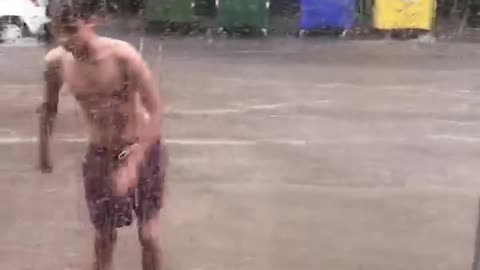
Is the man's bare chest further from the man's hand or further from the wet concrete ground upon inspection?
the wet concrete ground

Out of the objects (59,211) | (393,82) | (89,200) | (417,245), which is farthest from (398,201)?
(393,82)

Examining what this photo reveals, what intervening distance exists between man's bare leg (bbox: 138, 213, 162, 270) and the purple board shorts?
0.03 m

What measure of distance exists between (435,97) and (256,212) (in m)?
3.27

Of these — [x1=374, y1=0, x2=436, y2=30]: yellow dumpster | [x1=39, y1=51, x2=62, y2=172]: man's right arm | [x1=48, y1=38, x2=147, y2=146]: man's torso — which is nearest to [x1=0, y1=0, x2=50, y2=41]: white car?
[x1=374, y1=0, x2=436, y2=30]: yellow dumpster

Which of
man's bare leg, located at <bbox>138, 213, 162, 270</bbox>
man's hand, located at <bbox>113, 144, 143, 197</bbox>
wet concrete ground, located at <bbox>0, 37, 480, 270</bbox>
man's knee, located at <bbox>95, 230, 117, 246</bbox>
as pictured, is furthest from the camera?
wet concrete ground, located at <bbox>0, 37, 480, 270</bbox>

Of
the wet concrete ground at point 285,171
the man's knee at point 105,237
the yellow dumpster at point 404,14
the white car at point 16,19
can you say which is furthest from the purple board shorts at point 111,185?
the yellow dumpster at point 404,14

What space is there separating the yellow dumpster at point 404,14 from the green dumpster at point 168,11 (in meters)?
2.28

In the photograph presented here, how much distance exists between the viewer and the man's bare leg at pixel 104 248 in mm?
3113

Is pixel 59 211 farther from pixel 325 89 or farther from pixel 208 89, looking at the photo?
pixel 325 89

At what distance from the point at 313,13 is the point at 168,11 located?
1.73 metres

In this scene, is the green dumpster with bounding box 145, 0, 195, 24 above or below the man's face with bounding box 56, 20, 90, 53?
below

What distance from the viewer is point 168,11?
10336mm

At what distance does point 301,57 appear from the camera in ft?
29.4

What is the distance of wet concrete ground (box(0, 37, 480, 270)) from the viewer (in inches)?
148
